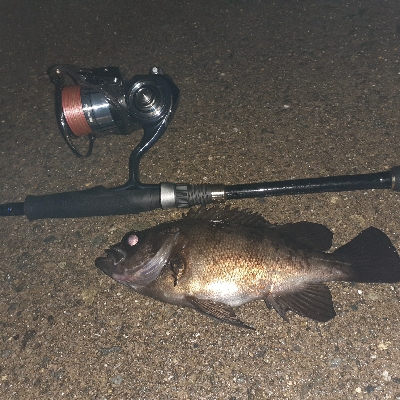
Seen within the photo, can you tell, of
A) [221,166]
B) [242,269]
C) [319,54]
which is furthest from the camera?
[319,54]

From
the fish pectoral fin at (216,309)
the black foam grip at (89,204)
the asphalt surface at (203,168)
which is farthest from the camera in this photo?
the black foam grip at (89,204)

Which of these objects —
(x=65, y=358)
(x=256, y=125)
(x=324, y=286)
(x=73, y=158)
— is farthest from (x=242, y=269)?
(x=73, y=158)

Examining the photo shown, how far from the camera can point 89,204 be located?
293 centimetres

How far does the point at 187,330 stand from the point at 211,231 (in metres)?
0.75

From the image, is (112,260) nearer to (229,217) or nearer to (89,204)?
(89,204)

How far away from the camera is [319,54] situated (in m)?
4.15

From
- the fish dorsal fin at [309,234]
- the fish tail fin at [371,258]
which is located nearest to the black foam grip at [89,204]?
the fish dorsal fin at [309,234]

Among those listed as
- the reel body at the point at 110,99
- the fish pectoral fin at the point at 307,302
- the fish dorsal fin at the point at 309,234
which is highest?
the reel body at the point at 110,99

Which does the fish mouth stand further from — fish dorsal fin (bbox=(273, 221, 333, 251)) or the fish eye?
fish dorsal fin (bbox=(273, 221, 333, 251))

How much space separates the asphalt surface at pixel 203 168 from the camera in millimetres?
2631

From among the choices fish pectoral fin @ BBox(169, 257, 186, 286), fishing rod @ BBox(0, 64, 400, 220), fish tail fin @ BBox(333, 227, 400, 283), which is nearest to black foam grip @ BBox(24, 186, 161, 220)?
fishing rod @ BBox(0, 64, 400, 220)

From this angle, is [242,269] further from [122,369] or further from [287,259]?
[122,369]

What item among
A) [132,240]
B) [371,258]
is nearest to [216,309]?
[132,240]

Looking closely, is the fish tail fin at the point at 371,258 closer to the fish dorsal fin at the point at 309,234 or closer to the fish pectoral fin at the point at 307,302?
the fish dorsal fin at the point at 309,234
